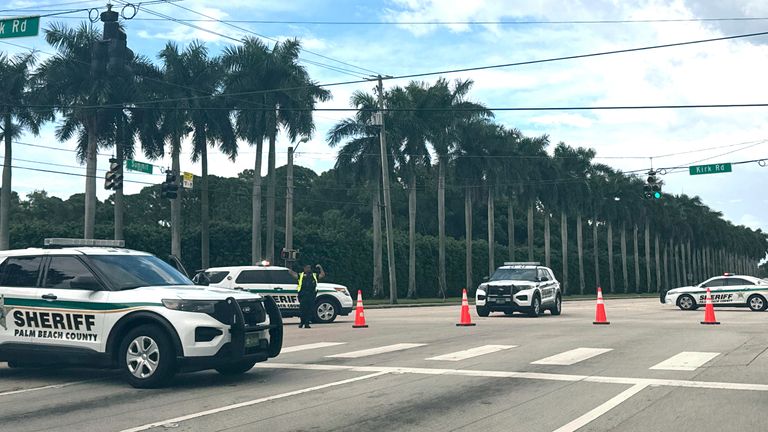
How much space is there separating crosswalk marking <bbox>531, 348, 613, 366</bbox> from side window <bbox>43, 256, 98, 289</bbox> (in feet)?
22.4

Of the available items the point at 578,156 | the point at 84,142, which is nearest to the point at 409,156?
the point at 84,142

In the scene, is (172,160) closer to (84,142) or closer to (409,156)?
(84,142)

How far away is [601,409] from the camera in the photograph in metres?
8.74

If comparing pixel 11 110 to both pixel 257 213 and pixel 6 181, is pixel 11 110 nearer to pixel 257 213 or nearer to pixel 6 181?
pixel 6 181

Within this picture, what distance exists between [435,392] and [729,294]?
26271 millimetres

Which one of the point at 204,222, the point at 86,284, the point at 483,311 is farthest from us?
the point at 204,222

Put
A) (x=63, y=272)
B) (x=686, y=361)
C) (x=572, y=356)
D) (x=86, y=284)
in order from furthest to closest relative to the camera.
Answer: (x=572, y=356), (x=686, y=361), (x=63, y=272), (x=86, y=284)

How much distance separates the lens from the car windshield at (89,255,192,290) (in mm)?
10773

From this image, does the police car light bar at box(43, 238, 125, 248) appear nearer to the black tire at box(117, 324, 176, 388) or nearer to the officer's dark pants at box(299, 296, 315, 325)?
the black tire at box(117, 324, 176, 388)

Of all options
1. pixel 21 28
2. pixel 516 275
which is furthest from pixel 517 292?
pixel 21 28

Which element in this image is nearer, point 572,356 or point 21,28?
point 572,356

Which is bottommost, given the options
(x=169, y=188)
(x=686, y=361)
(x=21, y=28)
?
(x=686, y=361)

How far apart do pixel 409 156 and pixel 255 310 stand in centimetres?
5008

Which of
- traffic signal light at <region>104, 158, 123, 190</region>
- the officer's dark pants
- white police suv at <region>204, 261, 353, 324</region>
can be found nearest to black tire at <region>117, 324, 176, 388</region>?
the officer's dark pants
